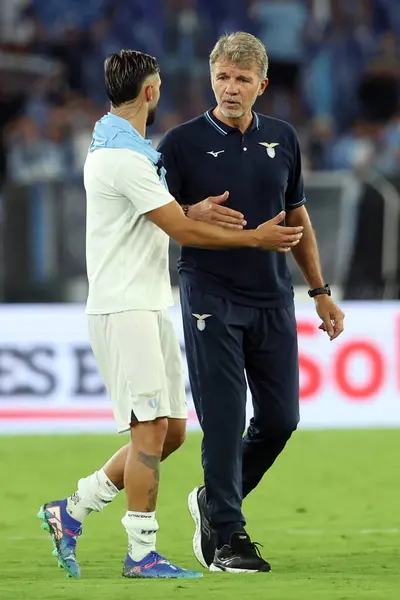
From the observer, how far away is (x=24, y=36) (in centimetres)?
1616

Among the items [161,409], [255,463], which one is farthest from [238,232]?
[255,463]

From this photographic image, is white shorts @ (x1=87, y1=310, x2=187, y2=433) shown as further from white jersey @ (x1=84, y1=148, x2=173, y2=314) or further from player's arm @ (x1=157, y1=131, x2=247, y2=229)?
player's arm @ (x1=157, y1=131, x2=247, y2=229)

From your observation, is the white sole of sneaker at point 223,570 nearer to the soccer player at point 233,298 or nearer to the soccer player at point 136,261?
the soccer player at point 233,298

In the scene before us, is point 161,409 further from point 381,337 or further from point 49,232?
point 49,232

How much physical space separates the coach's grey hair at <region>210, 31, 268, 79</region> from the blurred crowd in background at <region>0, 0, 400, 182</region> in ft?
32.7

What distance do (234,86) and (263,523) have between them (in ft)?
9.31

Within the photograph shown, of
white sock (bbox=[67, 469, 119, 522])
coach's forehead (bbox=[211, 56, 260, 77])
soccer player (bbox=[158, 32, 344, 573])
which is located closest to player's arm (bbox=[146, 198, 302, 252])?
soccer player (bbox=[158, 32, 344, 573])

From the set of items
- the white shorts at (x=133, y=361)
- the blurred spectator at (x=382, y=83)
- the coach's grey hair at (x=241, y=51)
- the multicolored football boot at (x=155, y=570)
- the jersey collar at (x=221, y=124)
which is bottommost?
the multicolored football boot at (x=155, y=570)

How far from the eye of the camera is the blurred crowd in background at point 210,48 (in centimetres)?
1571

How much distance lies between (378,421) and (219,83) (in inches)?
252

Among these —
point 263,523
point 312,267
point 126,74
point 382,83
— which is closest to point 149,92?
point 126,74

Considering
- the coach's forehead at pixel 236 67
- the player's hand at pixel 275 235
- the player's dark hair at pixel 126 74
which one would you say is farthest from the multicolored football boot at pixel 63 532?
the coach's forehead at pixel 236 67

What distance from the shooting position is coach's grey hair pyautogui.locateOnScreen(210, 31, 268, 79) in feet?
17.8

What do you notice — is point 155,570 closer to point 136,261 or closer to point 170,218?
point 136,261
